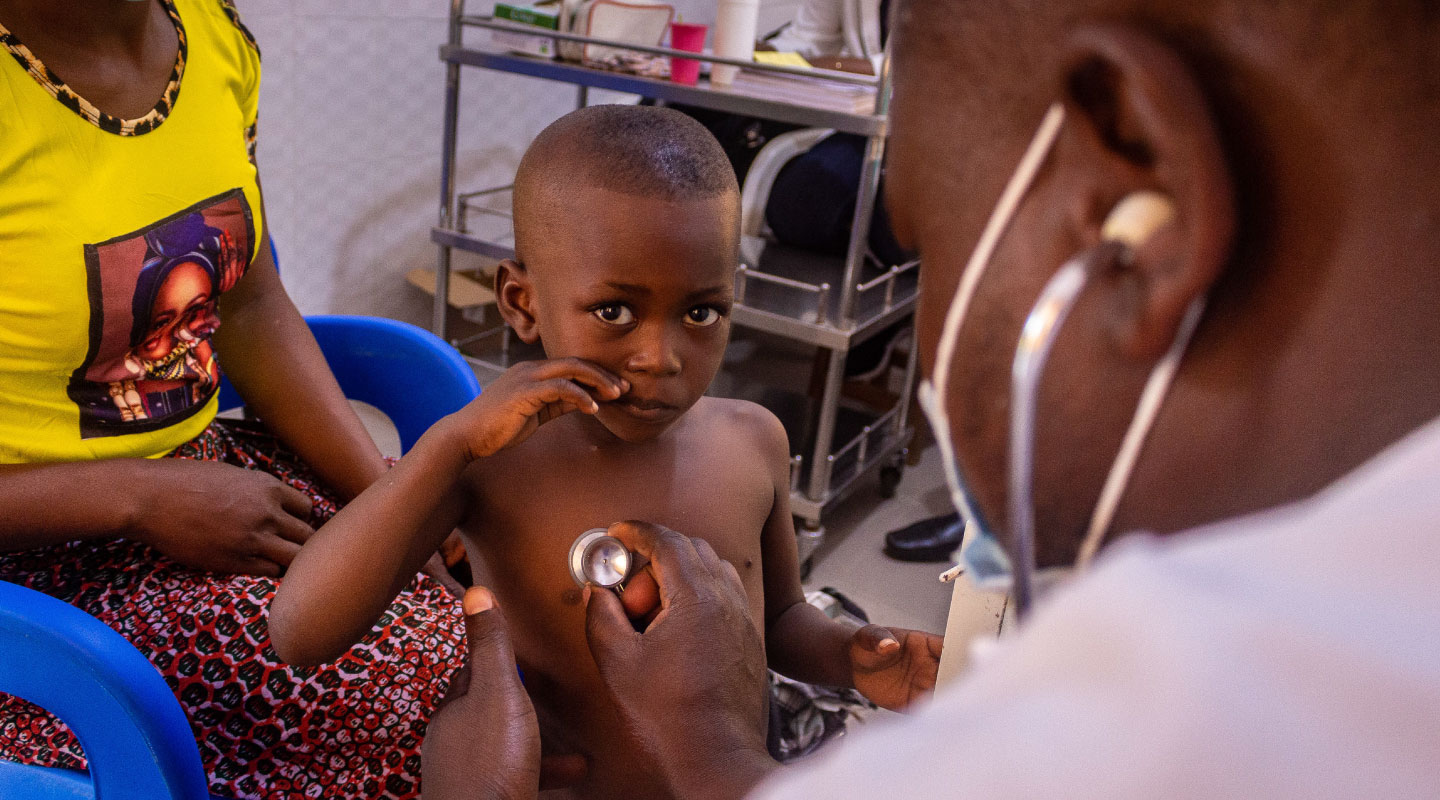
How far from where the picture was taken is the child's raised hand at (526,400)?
0.89 m

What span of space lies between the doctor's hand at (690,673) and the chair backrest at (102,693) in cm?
37

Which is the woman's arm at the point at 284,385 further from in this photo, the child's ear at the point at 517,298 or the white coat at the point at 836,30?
the white coat at the point at 836,30

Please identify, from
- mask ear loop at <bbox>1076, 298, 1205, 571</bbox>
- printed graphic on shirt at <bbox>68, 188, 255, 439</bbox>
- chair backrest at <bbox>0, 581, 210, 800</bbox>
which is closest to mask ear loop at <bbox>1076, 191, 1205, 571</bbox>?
mask ear loop at <bbox>1076, 298, 1205, 571</bbox>

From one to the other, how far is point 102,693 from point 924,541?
191 centimetres

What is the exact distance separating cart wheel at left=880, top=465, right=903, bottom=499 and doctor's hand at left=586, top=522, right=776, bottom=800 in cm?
197

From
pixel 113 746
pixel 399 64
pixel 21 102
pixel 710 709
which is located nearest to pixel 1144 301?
pixel 710 709

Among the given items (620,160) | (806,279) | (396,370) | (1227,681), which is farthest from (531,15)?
(1227,681)

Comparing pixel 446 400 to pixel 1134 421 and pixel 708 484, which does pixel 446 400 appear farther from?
pixel 1134 421

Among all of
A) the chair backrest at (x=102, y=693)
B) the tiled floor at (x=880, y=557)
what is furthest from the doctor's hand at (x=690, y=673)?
the tiled floor at (x=880, y=557)

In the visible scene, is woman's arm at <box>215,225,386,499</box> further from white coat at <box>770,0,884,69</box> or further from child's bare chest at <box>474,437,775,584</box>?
white coat at <box>770,0,884,69</box>

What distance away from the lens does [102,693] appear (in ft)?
2.80

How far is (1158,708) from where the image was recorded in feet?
0.90

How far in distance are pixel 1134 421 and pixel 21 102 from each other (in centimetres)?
105

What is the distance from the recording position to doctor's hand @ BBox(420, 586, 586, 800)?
80cm
